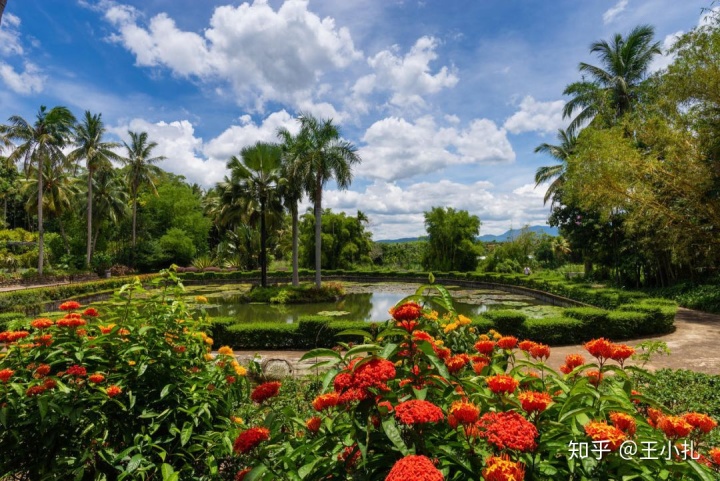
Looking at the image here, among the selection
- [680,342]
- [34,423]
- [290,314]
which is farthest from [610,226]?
[34,423]

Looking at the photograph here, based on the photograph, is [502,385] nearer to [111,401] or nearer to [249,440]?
[249,440]

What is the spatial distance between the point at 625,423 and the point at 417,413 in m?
0.65

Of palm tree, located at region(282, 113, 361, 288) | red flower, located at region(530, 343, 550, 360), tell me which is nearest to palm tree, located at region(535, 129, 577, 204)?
palm tree, located at region(282, 113, 361, 288)

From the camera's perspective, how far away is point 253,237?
1229 inches

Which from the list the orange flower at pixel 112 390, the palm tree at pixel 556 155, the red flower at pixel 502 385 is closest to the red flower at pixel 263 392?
the orange flower at pixel 112 390

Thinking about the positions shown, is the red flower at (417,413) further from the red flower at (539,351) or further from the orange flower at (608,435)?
the red flower at (539,351)

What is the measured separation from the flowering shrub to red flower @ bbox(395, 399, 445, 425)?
3.76 feet

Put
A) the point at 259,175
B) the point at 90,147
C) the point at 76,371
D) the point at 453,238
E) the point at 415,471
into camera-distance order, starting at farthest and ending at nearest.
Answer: the point at 453,238 → the point at 90,147 → the point at 259,175 → the point at 76,371 → the point at 415,471

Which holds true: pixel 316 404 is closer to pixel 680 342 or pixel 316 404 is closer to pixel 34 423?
pixel 34 423

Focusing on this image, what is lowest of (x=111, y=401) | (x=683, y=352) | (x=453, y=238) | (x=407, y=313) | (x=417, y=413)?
(x=683, y=352)

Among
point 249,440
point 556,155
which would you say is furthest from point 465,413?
point 556,155

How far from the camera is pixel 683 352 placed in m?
6.91

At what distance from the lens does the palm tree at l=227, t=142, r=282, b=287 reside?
18.4 meters

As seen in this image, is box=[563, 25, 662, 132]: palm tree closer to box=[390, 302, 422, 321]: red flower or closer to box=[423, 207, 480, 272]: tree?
box=[423, 207, 480, 272]: tree
